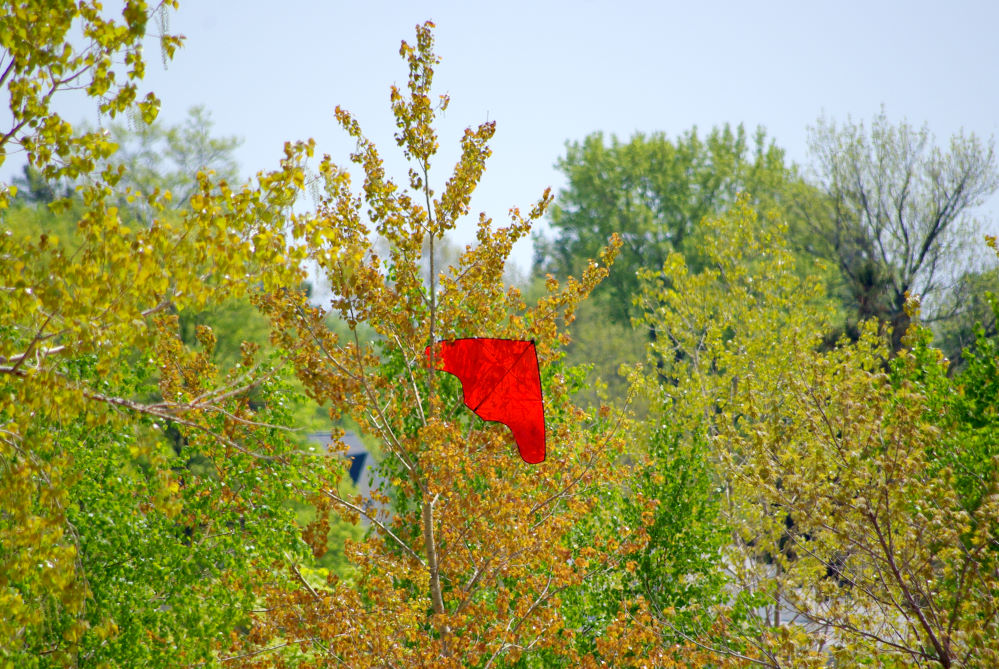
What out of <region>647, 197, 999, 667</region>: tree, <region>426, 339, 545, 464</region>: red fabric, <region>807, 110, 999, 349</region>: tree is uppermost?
<region>807, 110, 999, 349</region>: tree

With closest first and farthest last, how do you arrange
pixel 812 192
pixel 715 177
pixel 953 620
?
1. pixel 953 620
2. pixel 812 192
3. pixel 715 177

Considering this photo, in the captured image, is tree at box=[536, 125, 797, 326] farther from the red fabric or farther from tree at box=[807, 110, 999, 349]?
the red fabric

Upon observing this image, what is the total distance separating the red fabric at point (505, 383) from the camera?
24.1 ft

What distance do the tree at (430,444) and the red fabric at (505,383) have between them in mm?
118

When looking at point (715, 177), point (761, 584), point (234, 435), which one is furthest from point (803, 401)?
point (715, 177)

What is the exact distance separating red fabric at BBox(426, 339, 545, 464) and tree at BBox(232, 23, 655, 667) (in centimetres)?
12

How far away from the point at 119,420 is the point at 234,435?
13.8 ft

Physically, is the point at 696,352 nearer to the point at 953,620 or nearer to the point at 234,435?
the point at 234,435

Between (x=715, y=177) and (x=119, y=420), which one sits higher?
(x=715, y=177)

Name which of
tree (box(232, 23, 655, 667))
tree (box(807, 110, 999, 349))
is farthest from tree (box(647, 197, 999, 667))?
tree (box(807, 110, 999, 349))

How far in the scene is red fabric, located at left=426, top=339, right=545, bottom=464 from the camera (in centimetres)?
736

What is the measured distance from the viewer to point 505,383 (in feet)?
24.5

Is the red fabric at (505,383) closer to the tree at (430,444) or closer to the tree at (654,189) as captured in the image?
the tree at (430,444)

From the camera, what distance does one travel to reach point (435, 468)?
655 centimetres
